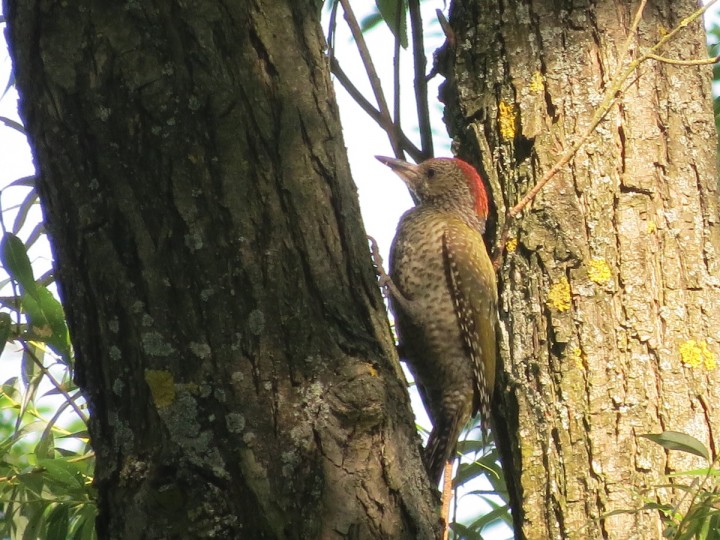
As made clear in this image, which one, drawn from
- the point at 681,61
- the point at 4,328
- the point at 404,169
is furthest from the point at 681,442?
the point at 404,169

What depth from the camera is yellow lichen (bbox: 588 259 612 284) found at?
243 centimetres

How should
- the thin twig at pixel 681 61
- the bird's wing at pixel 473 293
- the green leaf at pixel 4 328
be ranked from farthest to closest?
the bird's wing at pixel 473 293 < the green leaf at pixel 4 328 < the thin twig at pixel 681 61

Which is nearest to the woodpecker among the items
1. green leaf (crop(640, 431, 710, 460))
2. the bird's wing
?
the bird's wing

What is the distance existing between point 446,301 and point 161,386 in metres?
2.24

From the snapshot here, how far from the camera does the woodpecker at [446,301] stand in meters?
3.42

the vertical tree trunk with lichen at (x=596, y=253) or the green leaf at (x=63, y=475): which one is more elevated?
the vertical tree trunk with lichen at (x=596, y=253)

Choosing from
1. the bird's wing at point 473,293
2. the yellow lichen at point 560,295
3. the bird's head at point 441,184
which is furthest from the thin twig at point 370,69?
the yellow lichen at point 560,295

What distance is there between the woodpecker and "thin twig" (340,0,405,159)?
1.82 ft

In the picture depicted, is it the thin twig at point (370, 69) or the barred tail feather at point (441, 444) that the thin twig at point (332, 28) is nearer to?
the thin twig at point (370, 69)

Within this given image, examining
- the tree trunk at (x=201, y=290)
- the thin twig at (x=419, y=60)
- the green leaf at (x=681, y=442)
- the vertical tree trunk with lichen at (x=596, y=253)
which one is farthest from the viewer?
the thin twig at (x=419, y=60)

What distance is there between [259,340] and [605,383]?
1.22m

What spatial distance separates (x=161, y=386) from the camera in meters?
1.43

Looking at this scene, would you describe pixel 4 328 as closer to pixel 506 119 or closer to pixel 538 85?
pixel 506 119

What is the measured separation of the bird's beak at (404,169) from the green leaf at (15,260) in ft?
6.43
